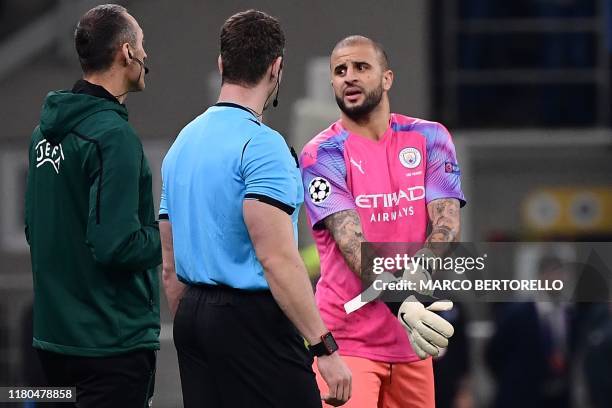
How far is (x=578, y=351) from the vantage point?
11148 mm

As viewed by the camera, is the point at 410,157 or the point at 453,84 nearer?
the point at 410,157

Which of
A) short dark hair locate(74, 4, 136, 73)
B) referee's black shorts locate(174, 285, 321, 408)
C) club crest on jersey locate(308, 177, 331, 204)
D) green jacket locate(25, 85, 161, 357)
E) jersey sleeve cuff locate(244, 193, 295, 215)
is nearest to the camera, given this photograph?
jersey sleeve cuff locate(244, 193, 295, 215)

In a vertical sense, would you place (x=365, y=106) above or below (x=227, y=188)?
above

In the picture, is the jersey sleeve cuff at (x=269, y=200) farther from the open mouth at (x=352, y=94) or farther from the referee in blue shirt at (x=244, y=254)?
the open mouth at (x=352, y=94)

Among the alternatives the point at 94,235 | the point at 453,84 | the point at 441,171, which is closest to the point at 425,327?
the point at 441,171

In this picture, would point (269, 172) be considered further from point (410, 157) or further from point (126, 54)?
point (410, 157)

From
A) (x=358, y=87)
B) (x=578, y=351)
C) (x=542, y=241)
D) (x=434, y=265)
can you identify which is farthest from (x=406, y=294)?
(x=542, y=241)

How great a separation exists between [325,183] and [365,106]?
1.14 ft

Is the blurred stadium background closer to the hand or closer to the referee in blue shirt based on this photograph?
the referee in blue shirt

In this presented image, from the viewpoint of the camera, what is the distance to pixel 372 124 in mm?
5926

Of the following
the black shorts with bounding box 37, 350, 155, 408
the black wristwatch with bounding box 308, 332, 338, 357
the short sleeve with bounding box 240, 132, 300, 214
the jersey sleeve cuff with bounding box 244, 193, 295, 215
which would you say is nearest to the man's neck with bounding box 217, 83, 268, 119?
the short sleeve with bounding box 240, 132, 300, 214

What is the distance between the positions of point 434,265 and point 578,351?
5.64m

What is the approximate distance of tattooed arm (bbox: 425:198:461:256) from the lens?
5762mm

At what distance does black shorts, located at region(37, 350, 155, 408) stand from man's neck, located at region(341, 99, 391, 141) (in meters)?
1.39
